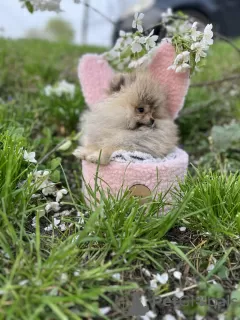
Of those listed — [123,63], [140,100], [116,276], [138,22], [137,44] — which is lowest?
[116,276]

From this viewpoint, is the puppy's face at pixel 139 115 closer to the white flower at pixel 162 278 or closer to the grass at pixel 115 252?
the grass at pixel 115 252

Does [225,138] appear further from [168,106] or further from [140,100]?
[140,100]

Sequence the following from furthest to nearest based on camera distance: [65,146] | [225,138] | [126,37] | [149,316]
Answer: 1. [225,138]
2. [65,146]
3. [126,37]
4. [149,316]

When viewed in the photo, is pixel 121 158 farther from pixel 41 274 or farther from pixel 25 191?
pixel 41 274

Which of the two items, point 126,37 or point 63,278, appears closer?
point 63,278

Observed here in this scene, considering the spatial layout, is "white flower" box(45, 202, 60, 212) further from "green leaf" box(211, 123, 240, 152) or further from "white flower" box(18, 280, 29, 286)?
"green leaf" box(211, 123, 240, 152)

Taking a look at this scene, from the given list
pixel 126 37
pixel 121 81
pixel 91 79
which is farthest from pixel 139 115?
pixel 126 37
